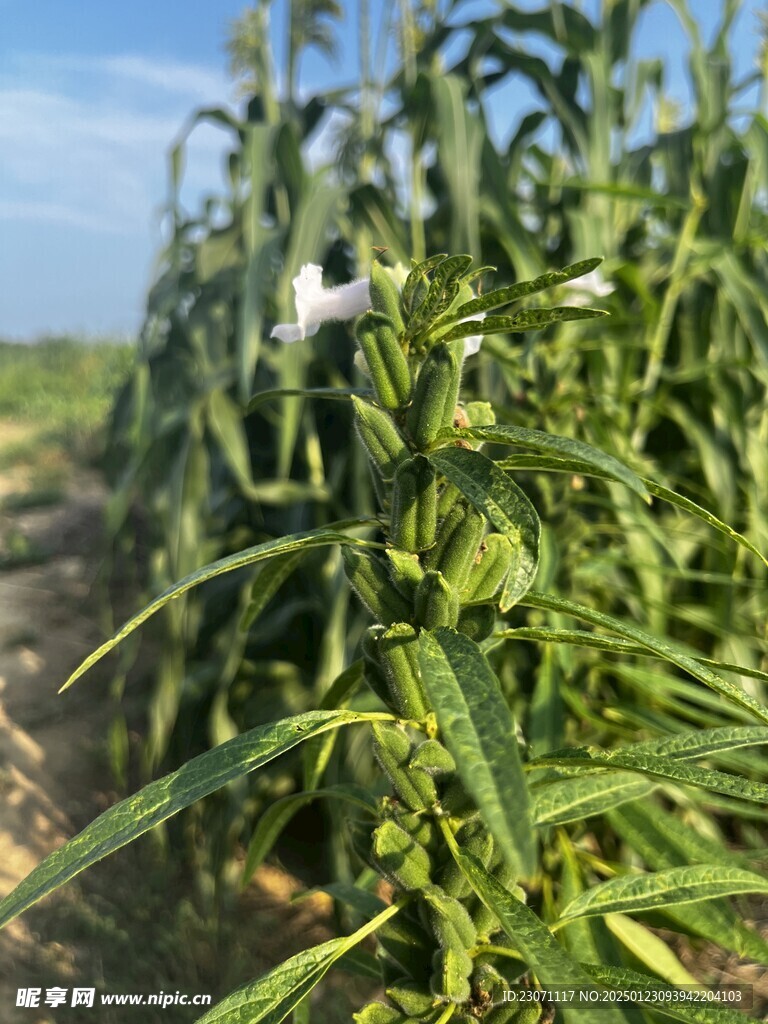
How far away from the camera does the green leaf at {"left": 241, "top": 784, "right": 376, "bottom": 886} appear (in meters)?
0.56

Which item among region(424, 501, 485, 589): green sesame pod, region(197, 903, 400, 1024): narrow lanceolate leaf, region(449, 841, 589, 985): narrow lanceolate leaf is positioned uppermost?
region(424, 501, 485, 589): green sesame pod

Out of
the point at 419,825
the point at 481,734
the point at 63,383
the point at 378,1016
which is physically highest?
the point at 63,383

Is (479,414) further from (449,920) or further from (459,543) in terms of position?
(449,920)

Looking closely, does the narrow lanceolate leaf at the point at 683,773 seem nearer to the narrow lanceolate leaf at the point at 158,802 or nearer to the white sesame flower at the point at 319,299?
the narrow lanceolate leaf at the point at 158,802

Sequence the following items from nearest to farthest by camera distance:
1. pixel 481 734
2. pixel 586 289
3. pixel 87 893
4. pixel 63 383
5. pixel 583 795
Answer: pixel 481 734 → pixel 583 795 → pixel 586 289 → pixel 87 893 → pixel 63 383

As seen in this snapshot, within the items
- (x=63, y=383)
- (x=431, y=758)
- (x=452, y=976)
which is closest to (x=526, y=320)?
(x=431, y=758)

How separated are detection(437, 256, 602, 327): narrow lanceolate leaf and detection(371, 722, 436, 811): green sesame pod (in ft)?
0.77

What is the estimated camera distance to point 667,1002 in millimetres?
439

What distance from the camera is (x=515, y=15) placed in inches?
65.0

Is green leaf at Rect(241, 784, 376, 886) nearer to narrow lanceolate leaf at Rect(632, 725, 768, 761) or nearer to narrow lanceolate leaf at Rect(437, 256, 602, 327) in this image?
narrow lanceolate leaf at Rect(632, 725, 768, 761)

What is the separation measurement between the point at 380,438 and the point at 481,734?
0.63ft

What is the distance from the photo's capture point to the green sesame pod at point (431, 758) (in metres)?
0.46

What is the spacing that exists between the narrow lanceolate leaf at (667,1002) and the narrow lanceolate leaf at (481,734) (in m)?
0.20

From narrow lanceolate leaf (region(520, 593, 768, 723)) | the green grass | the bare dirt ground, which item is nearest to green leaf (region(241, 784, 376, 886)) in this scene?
narrow lanceolate leaf (region(520, 593, 768, 723))
